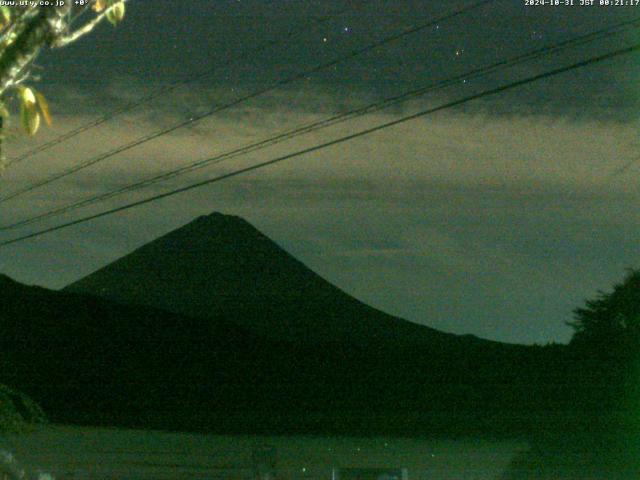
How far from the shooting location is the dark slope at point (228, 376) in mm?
19312

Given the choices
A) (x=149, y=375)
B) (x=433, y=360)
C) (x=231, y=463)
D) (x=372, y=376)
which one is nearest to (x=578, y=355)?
(x=433, y=360)

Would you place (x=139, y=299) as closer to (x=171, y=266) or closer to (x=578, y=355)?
(x=171, y=266)

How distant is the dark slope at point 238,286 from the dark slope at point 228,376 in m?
8.23

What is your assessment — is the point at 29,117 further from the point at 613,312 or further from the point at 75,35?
the point at 613,312

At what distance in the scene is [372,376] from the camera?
846 inches

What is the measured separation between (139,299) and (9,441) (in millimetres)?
22750

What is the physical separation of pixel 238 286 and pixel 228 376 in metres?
16.2

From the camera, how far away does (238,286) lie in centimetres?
3997

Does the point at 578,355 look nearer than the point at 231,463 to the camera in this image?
No

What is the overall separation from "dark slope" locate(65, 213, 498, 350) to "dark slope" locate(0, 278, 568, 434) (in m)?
8.23

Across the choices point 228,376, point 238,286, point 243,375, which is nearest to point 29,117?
point 243,375

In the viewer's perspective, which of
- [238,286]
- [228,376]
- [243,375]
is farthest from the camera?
[238,286]

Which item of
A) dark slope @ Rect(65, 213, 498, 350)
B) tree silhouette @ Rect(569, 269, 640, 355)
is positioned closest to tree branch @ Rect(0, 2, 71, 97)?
tree silhouette @ Rect(569, 269, 640, 355)

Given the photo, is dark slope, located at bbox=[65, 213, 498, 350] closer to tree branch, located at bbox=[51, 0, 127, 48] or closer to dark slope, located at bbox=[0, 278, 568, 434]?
dark slope, located at bbox=[0, 278, 568, 434]
